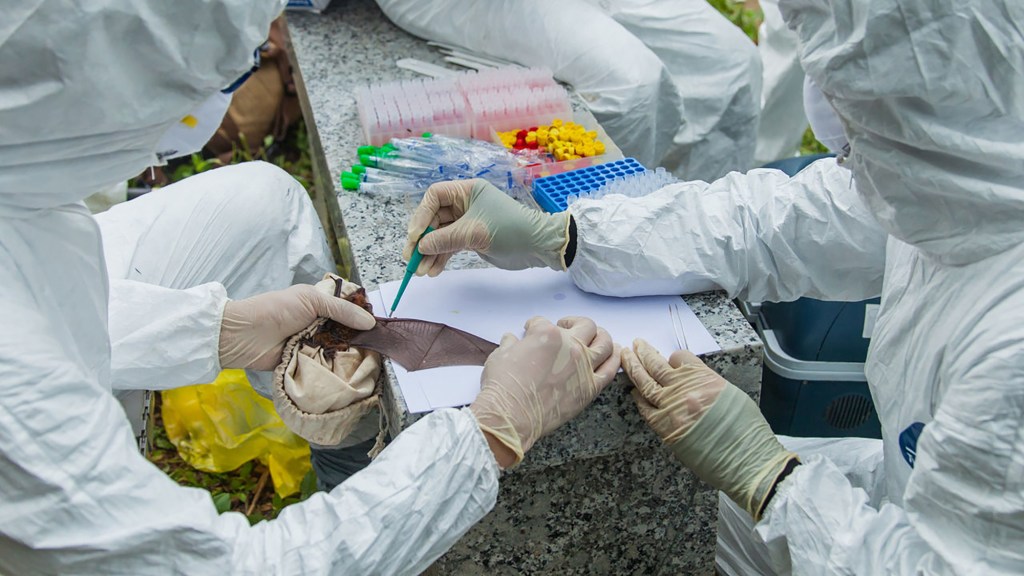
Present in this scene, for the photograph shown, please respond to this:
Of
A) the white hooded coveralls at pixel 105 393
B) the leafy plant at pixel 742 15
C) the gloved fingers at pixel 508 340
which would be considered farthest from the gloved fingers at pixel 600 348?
the leafy plant at pixel 742 15

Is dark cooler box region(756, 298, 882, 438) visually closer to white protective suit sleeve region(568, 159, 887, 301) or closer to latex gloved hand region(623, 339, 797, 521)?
white protective suit sleeve region(568, 159, 887, 301)

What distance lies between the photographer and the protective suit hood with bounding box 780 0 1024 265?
1.06m

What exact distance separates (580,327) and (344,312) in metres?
0.39

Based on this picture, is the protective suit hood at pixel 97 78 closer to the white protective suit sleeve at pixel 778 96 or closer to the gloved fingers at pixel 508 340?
the gloved fingers at pixel 508 340

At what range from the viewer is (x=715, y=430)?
1.38 meters

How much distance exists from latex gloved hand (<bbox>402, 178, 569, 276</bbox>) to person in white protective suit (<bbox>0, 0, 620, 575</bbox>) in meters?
0.17

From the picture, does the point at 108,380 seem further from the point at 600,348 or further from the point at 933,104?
the point at 933,104

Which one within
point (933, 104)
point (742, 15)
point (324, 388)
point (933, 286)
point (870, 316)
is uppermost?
point (933, 104)

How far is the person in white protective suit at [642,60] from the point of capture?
97.5 inches

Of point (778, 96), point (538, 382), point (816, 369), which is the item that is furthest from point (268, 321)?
point (778, 96)

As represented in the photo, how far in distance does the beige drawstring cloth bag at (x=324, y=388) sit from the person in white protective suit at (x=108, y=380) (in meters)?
0.06

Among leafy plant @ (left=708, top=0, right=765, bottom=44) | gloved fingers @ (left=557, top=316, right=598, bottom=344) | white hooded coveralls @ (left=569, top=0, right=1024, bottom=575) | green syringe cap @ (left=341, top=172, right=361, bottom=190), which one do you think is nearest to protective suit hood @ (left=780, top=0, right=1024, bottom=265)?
white hooded coveralls @ (left=569, top=0, right=1024, bottom=575)

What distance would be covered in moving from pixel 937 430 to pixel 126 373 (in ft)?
4.18

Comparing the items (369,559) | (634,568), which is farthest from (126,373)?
(634,568)
